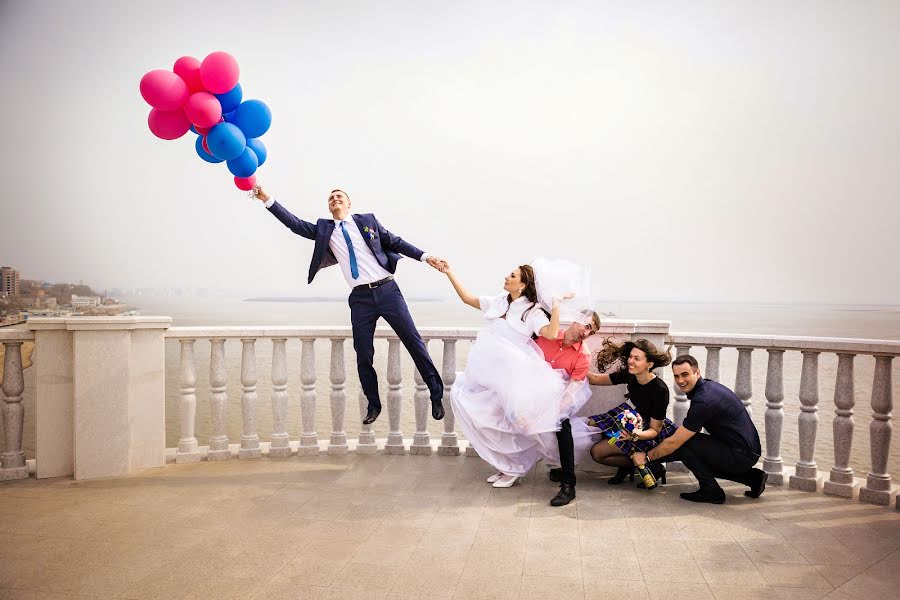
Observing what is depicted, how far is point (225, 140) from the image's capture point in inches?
157

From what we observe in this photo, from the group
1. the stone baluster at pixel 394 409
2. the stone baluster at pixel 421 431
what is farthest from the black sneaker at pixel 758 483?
the stone baluster at pixel 394 409

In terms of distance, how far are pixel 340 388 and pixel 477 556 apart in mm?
2193

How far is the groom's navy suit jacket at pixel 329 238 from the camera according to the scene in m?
4.66

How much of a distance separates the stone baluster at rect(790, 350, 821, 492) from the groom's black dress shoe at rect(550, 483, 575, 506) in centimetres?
153

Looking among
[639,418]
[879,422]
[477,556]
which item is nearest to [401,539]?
[477,556]

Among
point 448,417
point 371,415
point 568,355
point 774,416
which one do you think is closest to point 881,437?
point 774,416

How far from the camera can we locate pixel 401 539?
3.32 m

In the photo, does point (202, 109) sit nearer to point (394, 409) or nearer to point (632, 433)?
point (394, 409)

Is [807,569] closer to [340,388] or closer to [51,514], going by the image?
[340,388]

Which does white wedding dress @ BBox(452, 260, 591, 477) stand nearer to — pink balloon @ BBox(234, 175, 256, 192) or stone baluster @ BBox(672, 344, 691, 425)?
stone baluster @ BBox(672, 344, 691, 425)

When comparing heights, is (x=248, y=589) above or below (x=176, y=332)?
below

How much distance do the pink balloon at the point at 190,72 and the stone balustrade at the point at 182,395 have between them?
1634 millimetres

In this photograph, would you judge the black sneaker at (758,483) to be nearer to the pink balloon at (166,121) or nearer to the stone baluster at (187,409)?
the stone baluster at (187,409)

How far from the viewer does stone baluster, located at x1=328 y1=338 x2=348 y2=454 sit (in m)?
4.91
